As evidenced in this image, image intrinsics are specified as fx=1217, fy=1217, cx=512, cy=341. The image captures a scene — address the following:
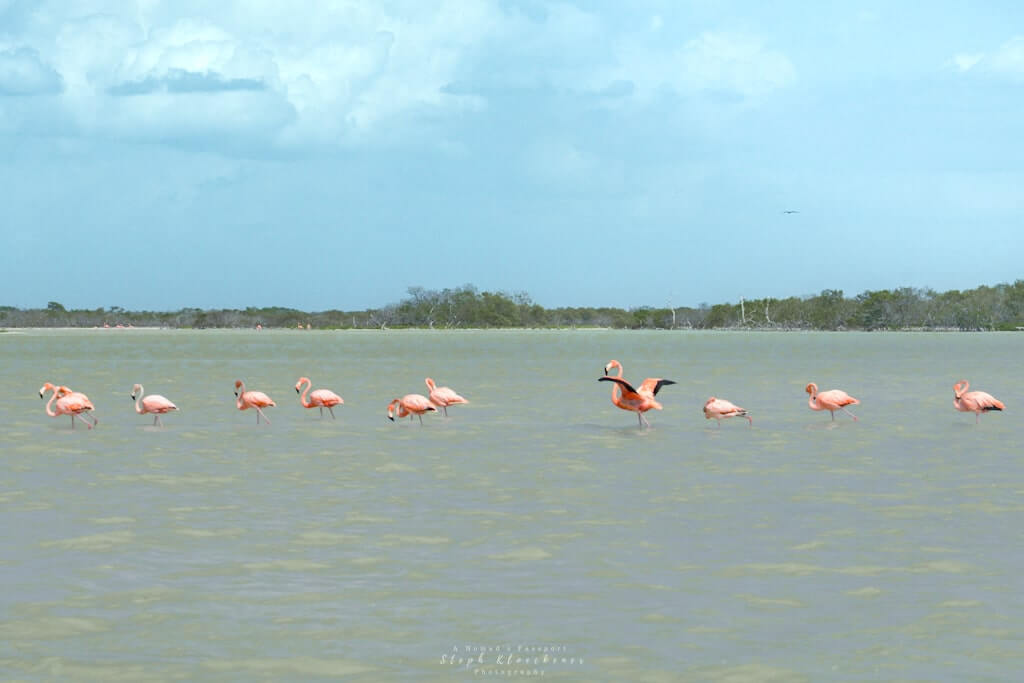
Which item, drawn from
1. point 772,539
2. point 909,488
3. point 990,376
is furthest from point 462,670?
point 990,376

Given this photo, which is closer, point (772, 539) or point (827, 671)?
point (827, 671)

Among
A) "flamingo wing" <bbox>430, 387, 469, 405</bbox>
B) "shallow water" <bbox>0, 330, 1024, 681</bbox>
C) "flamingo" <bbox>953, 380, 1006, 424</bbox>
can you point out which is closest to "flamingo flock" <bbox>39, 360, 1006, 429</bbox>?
"flamingo" <bbox>953, 380, 1006, 424</bbox>

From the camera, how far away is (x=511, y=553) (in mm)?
12180

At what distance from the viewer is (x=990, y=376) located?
53000 millimetres

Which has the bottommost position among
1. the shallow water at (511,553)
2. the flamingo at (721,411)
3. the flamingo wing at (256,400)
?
the shallow water at (511,553)

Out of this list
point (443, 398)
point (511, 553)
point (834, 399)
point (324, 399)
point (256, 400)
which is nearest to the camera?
point (511, 553)

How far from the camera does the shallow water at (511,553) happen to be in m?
8.77

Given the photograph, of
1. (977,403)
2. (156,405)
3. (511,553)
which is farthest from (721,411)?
(511,553)

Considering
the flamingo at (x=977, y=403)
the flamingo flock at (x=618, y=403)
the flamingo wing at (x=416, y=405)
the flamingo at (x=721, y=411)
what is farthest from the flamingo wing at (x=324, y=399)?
the flamingo at (x=977, y=403)

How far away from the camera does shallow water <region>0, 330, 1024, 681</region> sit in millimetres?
8766

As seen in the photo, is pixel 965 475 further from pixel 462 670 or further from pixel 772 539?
pixel 462 670

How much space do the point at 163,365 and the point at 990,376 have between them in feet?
139

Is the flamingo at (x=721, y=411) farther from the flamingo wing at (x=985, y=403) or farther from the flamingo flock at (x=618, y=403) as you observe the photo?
the flamingo wing at (x=985, y=403)

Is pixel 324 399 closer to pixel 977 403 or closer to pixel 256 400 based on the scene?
pixel 256 400
